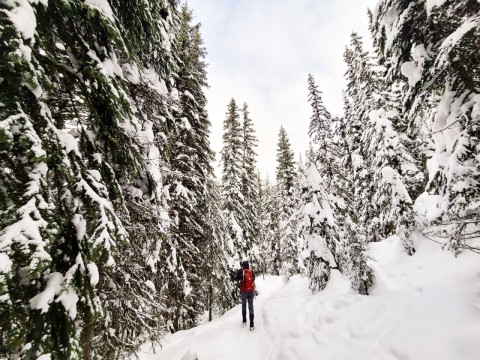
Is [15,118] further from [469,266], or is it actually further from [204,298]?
[204,298]

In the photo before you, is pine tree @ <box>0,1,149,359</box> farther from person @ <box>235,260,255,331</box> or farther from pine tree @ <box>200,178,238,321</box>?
pine tree @ <box>200,178,238,321</box>

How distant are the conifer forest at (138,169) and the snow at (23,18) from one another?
0.4 inches

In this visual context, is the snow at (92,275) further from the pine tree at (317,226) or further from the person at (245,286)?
the pine tree at (317,226)

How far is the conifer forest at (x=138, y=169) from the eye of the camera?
8.79 feet

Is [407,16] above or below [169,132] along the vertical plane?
above

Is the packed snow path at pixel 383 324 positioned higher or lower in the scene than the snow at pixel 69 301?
lower

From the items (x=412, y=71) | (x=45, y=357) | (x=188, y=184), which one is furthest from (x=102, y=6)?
(x=188, y=184)

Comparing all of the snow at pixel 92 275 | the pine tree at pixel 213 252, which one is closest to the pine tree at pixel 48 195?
the snow at pixel 92 275

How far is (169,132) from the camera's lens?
29.9 feet

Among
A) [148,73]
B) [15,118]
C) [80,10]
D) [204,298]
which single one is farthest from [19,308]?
[204,298]

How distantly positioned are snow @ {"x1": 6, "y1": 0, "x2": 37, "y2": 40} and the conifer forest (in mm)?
11

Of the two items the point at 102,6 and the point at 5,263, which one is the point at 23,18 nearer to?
the point at 102,6

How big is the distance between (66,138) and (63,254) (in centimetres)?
137

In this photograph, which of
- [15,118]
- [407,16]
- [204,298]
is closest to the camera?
[15,118]
